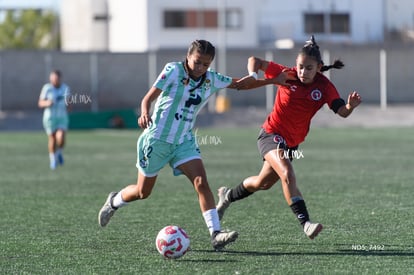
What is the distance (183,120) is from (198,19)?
46.4 meters

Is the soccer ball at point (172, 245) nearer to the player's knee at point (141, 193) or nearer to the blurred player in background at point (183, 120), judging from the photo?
the blurred player in background at point (183, 120)

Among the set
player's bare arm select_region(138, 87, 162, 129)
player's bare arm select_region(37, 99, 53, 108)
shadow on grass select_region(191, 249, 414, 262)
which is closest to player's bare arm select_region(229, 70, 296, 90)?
player's bare arm select_region(138, 87, 162, 129)

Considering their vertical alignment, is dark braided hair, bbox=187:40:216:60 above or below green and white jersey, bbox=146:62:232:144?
above

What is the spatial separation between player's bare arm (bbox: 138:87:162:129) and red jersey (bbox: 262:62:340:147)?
4.34 ft

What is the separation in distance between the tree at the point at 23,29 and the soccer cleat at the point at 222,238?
2544 inches

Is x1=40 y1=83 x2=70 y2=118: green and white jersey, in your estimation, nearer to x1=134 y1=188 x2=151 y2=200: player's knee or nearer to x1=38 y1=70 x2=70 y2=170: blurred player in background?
x1=38 y1=70 x2=70 y2=170: blurred player in background

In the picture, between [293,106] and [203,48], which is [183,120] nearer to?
[203,48]

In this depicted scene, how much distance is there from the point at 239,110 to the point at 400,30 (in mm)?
22709

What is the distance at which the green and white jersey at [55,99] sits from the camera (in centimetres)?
1891

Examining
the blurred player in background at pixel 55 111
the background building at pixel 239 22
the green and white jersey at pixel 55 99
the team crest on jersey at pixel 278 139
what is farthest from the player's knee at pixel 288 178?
the background building at pixel 239 22

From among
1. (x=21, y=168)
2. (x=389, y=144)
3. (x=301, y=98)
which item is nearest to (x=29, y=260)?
(x=301, y=98)

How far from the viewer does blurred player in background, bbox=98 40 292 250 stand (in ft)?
26.0

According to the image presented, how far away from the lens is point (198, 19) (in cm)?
5406

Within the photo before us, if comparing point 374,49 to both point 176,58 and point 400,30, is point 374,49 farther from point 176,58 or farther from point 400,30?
point 400,30
